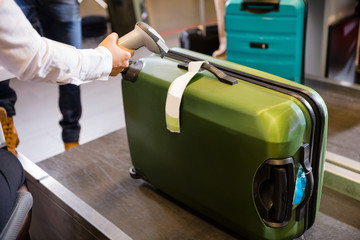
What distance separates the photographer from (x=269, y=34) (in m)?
1.84

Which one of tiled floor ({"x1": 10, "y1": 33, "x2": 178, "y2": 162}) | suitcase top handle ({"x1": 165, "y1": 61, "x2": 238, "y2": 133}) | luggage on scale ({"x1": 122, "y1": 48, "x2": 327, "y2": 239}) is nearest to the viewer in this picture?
luggage on scale ({"x1": 122, "y1": 48, "x2": 327, "y2": 239})

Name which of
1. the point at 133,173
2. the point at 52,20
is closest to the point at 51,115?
the point at 52,20

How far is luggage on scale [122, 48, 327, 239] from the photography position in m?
0.85

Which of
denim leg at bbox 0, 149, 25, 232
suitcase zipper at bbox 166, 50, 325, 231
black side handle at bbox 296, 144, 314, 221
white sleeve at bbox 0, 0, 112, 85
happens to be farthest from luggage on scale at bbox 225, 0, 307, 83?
denim leg at bbox 0, 149, 25, 232

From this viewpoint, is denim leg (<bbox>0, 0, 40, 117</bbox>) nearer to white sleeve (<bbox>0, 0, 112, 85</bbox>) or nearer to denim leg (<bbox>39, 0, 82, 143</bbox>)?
denim leg (<bbox>39, 0, 82, 143</bbox>)

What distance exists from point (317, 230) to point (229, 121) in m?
0.45

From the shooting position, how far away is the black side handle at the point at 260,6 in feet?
5.78

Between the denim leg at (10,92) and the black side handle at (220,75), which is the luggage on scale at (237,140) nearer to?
the black side handle at (220,75)

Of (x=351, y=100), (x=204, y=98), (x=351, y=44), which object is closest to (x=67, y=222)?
(x=204, y=98)

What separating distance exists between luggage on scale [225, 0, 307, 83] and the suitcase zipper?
84 cm

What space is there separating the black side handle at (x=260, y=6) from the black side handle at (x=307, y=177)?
3.41 ft

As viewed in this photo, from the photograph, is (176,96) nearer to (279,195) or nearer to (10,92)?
(279,195)

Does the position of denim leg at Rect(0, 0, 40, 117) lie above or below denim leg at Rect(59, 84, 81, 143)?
above

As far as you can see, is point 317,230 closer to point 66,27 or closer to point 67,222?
point 67,222
